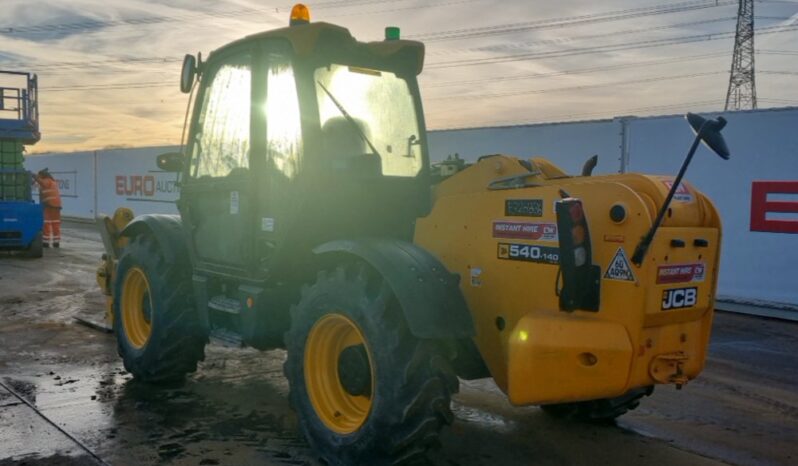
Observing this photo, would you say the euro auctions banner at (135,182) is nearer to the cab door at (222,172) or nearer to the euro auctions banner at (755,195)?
the euro auctions banner at (755,195)

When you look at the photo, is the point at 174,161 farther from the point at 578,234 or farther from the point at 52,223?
the point at 52,223

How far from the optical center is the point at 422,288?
13.0 ft

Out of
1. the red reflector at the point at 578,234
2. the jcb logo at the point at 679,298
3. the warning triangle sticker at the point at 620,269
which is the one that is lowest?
the jcb logo at the point at 679,298

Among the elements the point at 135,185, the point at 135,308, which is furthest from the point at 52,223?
the point at 135,308

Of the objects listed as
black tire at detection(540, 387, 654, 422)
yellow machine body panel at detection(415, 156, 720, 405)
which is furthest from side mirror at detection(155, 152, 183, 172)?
black tire at detection(540, 387, 654, 422)

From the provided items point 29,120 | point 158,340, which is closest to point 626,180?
point 158,340

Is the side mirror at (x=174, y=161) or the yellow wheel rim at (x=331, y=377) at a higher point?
the side mirror at (x=174, y=161)

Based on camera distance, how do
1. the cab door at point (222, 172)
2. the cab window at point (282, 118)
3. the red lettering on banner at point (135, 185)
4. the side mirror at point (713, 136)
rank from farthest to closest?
the red lettering on banner at point (135, 185) → the cab door at point (222, 172) → the cab window at point (282, 118) → the side mirror at point (713, 136)

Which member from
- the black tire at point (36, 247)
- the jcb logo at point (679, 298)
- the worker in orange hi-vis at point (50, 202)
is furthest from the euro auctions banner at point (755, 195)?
the worker in orange hi-vis at point (50, 202)

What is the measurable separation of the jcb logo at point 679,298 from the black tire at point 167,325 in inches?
136

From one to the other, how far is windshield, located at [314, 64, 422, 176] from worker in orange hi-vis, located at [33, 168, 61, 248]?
14758 millimetres

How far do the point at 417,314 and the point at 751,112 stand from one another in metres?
8.63

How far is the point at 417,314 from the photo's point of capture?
3.88 m

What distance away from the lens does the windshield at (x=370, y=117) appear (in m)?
4.79
